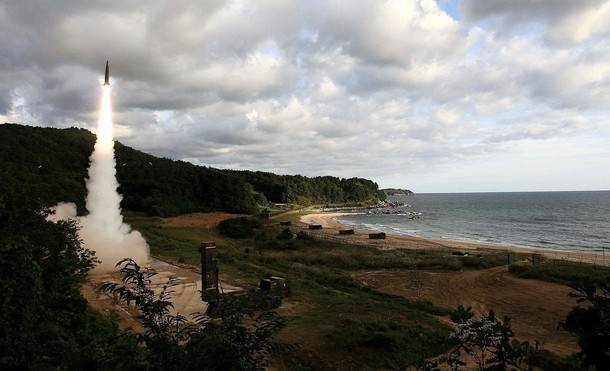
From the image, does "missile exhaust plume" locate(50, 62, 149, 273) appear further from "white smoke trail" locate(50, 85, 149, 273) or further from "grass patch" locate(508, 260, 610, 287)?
"grass patch" locate(508, 260, 610, 287)

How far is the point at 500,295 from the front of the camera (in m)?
27.3

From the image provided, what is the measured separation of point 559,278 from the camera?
31562 mm

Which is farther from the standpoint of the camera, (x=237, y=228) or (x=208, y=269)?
(x=237, y=228)

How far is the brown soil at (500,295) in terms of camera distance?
64.6 feet

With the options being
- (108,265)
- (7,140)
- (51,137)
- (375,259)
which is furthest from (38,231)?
(51,137)

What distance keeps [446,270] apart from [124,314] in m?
26.9

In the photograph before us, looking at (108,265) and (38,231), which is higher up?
(38,231)

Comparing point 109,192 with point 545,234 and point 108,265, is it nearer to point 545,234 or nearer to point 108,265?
point 108,265

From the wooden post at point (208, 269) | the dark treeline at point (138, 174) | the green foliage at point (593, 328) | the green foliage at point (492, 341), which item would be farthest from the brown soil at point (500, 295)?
the dark treeline at point (138, 174)

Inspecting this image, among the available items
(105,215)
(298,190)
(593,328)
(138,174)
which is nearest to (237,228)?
(105,215)

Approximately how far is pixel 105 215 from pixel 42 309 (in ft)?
73.8

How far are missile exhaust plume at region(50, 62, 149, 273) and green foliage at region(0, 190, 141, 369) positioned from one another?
12.8 metres

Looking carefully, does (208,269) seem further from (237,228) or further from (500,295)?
(237,228)

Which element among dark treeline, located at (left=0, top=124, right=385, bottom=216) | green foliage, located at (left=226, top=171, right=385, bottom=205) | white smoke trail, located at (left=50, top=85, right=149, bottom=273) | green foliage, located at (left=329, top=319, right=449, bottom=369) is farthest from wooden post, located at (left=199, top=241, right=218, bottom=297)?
green foliage, located at (left=226, top=171, right=385, bottom=205)
